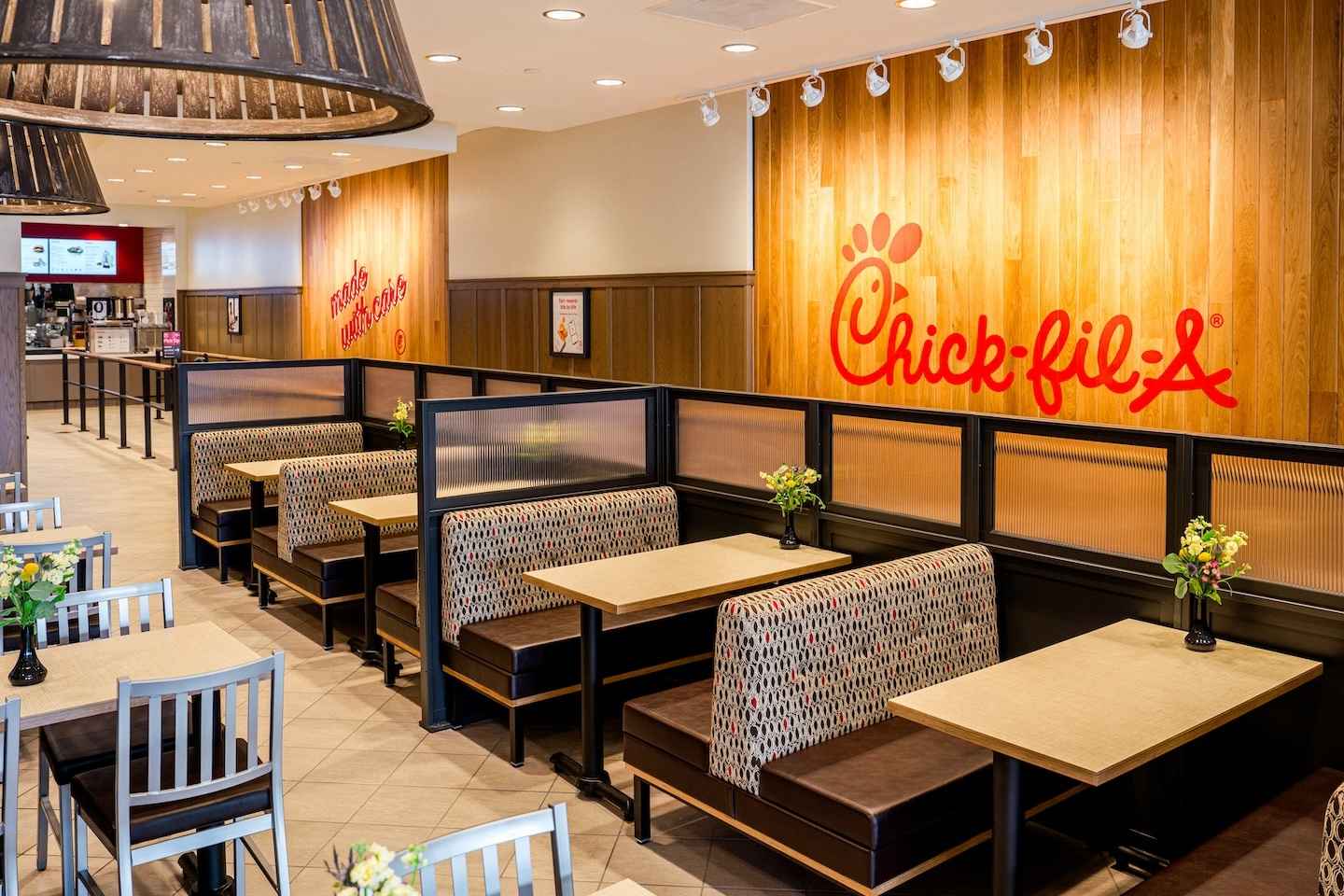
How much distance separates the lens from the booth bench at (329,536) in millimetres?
5891

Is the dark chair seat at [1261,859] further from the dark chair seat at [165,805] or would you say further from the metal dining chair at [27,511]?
the metal dining chair at [27,511]

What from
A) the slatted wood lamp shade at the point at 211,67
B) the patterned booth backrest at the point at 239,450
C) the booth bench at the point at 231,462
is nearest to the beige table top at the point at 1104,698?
the slatted wood lamp shade at the point at 211,67

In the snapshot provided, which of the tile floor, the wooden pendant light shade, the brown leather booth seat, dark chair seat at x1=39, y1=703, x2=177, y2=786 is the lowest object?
the tile floor

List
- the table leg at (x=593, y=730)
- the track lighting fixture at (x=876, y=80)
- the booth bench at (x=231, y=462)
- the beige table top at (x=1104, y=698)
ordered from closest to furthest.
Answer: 1. the beige table top at (x=1104, y=698)
2. the table leg at (x=593, y=730)
3. the track lighting fixture at (x=876, y=80)
4. the booth bench at (x=231, y=462)

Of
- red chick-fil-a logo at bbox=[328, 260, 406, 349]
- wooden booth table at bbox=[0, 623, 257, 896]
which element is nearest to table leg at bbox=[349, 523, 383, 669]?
wooden booth table at bbox=[0, 623, 257, 896]

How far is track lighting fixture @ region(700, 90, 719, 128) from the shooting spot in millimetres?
6840

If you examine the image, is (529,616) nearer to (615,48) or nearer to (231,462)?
(615,48)

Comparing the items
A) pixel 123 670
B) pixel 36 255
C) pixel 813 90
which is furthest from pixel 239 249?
pixel 123 670

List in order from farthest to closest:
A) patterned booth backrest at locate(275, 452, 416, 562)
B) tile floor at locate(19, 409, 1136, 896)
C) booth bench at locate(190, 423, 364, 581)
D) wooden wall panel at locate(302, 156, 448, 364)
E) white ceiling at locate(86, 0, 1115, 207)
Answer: wooden wall panel at locate(302, 156, 448, 364)
booth bench at locate(190, 423, 364, 581)
patterned booth backrest at locate(275, 452, 416, 562)
white ceiling at locate(86, 0, 1115, 207)
tile floor at locate(19, 409, 1136, 896)

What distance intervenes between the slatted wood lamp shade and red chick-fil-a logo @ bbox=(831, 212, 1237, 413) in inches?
194

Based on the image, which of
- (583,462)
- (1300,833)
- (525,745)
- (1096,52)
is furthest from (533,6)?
(1300,833)

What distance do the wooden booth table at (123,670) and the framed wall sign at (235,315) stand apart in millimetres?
12691

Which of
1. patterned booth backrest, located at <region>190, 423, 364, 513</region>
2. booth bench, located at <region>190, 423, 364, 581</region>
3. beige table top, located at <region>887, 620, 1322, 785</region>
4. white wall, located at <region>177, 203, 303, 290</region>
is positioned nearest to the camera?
beige table top, located at <region>887, 620, 1322, 785</region>

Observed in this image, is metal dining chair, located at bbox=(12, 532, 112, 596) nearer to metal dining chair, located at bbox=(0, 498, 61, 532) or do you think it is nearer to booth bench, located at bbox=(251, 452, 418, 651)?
metal dining chair, located at bbox=(0, 498, 61, 532)
